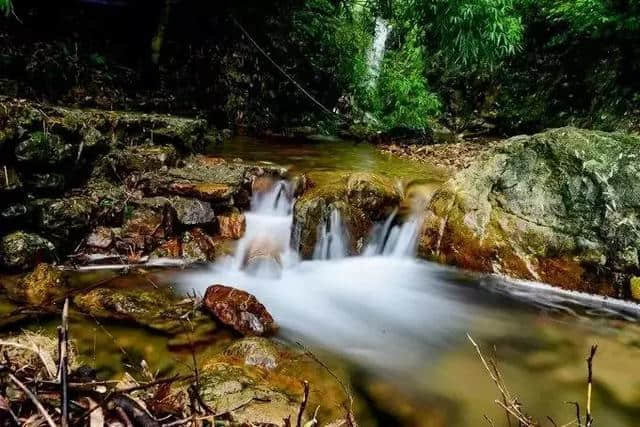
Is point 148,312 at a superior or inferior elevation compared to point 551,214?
inferior

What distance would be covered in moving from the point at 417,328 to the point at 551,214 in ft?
7.05

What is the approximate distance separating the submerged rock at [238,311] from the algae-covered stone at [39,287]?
127 cm

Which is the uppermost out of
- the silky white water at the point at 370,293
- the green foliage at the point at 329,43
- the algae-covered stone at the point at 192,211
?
the green foliage at the point at 329,43

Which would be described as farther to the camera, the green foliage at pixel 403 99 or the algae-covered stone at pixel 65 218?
the green foliage at pixel 403 99

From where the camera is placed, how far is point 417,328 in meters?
4.25

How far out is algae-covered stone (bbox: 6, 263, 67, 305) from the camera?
3.64 metres

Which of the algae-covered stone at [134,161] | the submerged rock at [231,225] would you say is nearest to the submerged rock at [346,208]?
the submerged rock at [231,225]

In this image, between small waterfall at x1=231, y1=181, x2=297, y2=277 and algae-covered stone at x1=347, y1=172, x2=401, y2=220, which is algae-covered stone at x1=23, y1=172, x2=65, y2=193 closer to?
small waterfall at x1=231, y1=181, x2=297, y2=277

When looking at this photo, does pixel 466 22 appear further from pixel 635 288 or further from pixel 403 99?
pixel 635 288

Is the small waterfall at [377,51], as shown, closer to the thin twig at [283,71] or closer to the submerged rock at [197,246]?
the thin twig at [283,71]

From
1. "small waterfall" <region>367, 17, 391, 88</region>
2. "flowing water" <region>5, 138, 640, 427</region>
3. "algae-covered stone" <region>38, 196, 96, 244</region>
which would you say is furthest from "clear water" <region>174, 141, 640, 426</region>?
"small waterfall" <region>367, 17, 391, 88</region>

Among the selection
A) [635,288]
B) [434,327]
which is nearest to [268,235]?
[434,327]

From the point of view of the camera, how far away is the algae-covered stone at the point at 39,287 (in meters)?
3.64

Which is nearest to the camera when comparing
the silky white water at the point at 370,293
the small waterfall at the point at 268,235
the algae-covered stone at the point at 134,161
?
the silky white water at the point at 370,293
